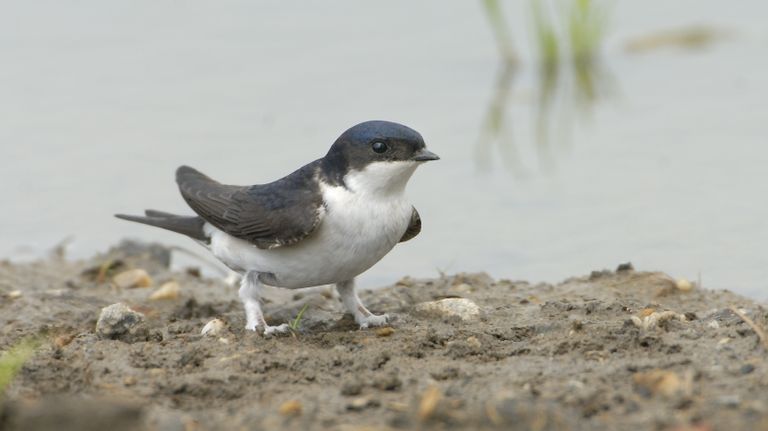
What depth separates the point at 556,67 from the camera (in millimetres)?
11234

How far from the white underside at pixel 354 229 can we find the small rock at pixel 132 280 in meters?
1.84

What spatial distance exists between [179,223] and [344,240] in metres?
1.59

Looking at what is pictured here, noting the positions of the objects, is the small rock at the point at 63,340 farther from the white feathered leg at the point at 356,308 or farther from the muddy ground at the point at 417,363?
the white feathered leg at the point at 356,308

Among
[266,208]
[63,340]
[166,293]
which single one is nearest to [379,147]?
[266,208]

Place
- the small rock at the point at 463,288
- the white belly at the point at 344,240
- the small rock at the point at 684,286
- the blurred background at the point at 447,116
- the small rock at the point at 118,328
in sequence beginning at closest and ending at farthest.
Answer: the small rock at the point at 118,328
the white belly at the point at 344,240
the small rock at the point at 684,286
the small rock at the point at 463,288
the blurred background at the point at 447,116

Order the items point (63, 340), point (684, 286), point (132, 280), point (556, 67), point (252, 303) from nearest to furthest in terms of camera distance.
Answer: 1. point (63, 340)
2. point (252, 303)
3. point (684, 286)
4. point (132, 280)
5. point (556, 67)

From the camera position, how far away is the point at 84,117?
34.9 ft

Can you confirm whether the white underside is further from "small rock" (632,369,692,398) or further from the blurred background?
the blurred background

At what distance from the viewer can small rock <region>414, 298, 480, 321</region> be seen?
6289 mm

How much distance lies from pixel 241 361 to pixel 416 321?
1200 mm

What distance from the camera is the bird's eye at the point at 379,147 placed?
618 centimetres

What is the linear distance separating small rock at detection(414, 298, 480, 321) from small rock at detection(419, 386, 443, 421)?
1930 mm

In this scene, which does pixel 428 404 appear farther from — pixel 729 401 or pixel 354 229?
pixel 354 229

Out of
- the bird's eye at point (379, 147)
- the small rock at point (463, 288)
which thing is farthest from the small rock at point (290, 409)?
the small rock at point (463, 288)
